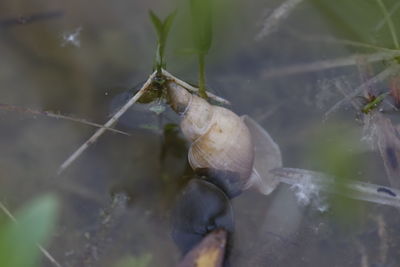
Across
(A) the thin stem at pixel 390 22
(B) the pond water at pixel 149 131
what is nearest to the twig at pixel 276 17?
(B) the pond water at pixel 149 131

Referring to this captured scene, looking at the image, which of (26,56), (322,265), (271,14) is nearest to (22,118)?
(26,56)

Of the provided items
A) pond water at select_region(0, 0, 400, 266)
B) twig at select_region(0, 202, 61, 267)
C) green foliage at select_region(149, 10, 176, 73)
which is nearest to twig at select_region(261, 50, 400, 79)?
pond water at select_region(0, 0, 400, 266)

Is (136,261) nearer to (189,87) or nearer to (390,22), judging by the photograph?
(189,87)

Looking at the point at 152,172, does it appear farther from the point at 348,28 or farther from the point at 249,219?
the point at 348,28

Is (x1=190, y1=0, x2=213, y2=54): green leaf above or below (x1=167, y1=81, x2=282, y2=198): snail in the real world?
above

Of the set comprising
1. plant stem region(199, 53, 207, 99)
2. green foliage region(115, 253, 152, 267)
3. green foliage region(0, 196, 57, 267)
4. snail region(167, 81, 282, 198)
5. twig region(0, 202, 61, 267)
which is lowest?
green foliage region(115, 253, 152, 267)

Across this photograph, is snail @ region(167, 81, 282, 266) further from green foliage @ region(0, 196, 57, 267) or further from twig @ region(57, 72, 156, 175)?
green foliage @ region(0, 196, 57, 267)

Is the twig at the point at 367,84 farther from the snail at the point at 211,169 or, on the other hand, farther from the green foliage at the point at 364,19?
the snail at the point at 211,169
